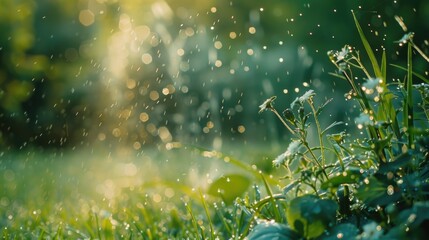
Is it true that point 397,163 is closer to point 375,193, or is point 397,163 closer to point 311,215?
point 375,193

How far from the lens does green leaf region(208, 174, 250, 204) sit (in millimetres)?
1976

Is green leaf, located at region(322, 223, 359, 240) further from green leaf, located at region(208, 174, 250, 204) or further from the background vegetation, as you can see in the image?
the background vegetation

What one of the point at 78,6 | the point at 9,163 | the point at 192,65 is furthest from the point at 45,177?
the point at 78,6

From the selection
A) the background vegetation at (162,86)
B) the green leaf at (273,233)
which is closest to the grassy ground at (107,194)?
the background vegetation at (162,86)

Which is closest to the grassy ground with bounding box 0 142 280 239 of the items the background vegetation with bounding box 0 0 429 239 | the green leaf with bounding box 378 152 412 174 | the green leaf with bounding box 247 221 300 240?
the background vegetation with bounding box 0 0 429 239

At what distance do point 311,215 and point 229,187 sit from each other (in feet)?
2.68

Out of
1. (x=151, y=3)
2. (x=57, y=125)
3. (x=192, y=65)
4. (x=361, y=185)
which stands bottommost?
(x=57, y=125)

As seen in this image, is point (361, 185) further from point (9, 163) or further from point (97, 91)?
point (97, 91)

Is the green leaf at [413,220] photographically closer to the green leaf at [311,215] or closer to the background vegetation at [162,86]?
the green leaf at [311,215]

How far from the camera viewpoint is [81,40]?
806 cm

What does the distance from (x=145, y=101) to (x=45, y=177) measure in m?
3.40

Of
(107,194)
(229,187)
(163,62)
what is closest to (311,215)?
(229,187)

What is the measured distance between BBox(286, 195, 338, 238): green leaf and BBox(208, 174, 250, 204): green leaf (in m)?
0.75

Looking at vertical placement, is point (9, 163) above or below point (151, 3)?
below
